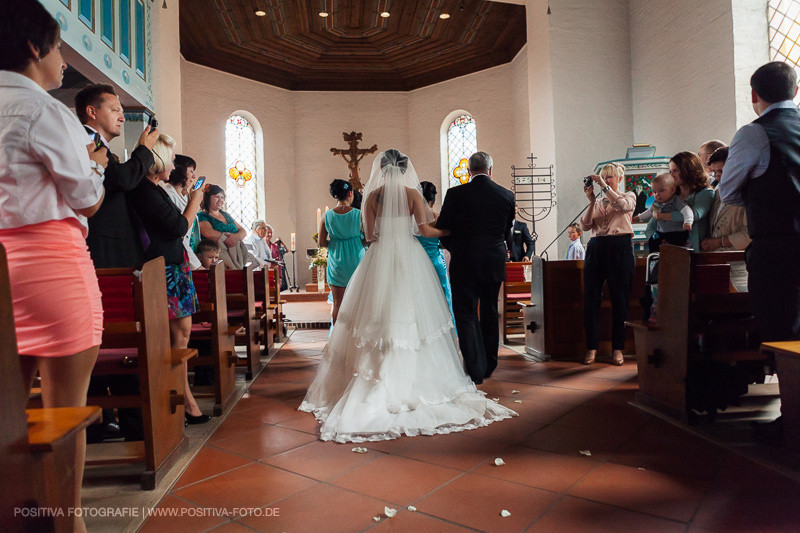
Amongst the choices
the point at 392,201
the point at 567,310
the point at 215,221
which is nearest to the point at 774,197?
the point at 392,201

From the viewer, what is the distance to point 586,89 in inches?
380

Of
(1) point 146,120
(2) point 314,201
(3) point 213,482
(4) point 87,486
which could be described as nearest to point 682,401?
(3) point 213,482

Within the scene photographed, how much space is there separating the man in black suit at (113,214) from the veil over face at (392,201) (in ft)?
5.00

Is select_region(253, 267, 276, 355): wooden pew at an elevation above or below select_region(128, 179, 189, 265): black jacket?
below

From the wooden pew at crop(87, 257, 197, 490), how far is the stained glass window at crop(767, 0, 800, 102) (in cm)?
719

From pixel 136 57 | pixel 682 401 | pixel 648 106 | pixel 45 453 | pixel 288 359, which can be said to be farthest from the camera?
pixel 648 106

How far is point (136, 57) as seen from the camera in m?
6.36

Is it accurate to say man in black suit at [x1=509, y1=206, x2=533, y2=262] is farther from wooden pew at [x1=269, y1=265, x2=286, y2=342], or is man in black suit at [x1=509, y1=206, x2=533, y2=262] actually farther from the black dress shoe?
the black dress shoe

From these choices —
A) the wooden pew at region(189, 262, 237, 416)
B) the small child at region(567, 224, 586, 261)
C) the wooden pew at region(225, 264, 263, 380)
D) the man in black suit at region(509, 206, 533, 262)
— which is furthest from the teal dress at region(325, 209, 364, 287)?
the small child at region(567, 224, 586, 261)

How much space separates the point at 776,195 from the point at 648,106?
24.5 feet

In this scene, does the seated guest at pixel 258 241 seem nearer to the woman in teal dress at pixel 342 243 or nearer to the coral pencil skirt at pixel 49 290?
the woman in teal dress at pixel 342 243

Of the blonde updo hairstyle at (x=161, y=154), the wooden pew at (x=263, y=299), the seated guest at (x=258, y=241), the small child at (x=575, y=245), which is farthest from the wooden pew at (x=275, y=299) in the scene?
the small child at (x=575, y=245)

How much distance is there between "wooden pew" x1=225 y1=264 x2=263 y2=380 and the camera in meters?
4.41

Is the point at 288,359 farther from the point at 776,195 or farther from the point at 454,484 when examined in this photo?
the point at 776,195
